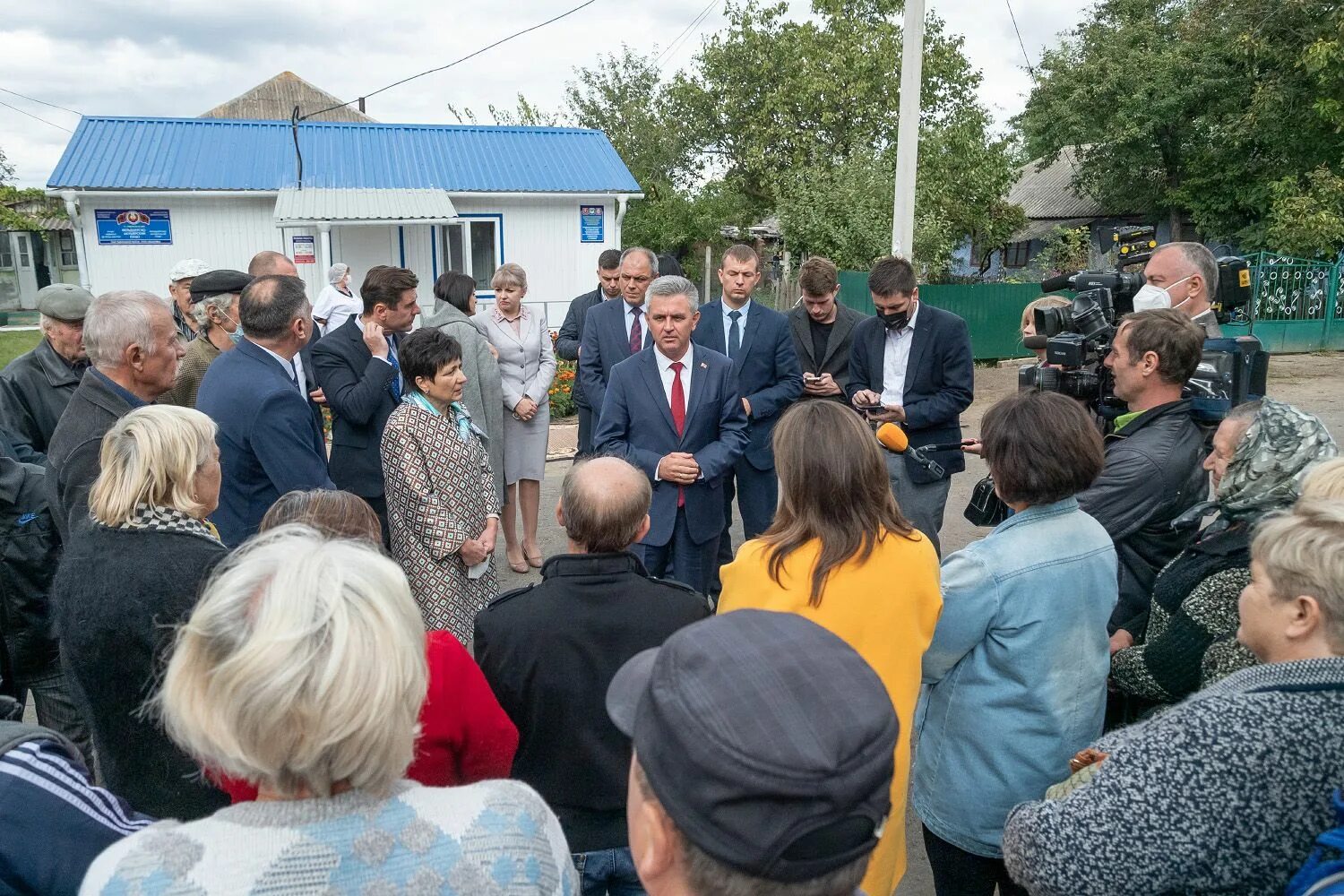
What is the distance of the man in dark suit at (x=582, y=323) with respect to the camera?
20.4 ft

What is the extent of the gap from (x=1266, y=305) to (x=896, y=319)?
1331cm

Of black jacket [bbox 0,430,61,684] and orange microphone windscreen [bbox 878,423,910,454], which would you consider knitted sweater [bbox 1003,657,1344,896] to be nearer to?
orange microphone windscreen [bbox 878,423,910,454]

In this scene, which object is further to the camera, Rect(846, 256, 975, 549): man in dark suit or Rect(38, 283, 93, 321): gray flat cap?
Rect(846, 256, 975, 549): man in dark suit

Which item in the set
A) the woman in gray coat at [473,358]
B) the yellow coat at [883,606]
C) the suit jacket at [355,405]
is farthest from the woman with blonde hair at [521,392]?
the yellow coat at [883,606]

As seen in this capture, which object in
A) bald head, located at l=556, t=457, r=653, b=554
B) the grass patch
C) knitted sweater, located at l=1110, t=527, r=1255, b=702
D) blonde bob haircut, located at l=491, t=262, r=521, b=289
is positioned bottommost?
the grass patch

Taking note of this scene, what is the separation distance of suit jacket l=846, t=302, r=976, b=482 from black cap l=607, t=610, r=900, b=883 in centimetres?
395

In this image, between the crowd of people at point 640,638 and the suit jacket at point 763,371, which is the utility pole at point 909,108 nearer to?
the suit jacket at point 763,371

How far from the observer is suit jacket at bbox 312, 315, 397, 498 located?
167 inches

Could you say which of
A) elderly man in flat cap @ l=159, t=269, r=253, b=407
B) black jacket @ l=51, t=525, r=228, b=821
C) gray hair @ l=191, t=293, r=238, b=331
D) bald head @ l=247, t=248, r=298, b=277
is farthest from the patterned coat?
bald head @ l=247, t=248, r=298, b=277

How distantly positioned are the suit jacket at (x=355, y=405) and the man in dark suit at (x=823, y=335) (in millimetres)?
2427

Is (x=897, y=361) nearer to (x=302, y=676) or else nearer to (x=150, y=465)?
(x=150, y=465)

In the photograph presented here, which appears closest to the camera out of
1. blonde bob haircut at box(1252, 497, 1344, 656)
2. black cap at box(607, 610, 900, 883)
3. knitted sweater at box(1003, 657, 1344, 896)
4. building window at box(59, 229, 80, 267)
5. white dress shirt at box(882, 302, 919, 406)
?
black cap at box(607, 610, 900, 883)

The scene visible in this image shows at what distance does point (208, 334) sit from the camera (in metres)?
4.36

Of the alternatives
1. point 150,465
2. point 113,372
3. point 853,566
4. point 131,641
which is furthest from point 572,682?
point 113,372
